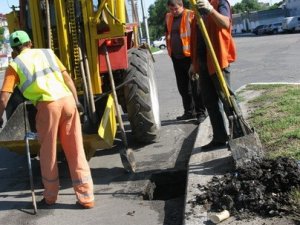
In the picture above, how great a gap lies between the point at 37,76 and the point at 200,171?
190 cm

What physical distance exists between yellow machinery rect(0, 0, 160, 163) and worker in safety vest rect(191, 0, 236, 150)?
3.36 feet

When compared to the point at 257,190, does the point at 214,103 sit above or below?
above

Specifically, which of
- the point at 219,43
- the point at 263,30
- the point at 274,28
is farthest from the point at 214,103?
the point at 263,30

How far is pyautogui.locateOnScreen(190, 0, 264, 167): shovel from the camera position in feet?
16.0

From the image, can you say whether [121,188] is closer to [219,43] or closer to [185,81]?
[219,43]

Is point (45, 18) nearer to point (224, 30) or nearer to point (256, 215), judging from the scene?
point (224, 30)

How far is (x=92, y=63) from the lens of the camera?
20.4ft

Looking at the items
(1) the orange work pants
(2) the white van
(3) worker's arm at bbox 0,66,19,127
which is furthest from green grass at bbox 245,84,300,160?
(2) the white van

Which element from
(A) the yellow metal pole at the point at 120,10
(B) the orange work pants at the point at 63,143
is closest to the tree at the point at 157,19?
(A) the yellow metal pole at the point at 120,10

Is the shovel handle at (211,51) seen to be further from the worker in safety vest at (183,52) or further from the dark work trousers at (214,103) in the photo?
the worker in safety vest at (183,52)

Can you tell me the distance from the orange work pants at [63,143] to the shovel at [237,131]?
1.51m

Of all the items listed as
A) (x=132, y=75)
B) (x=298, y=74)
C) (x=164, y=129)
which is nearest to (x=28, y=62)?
(x=132, y=75)

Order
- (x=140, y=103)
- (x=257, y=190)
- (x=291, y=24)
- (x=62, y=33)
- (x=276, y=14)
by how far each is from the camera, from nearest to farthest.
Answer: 1. (x=257, y=190)
2. (x=62, y=33)
3. (x=140, y=103)
4. (x=291, y=24)
5. (x=276, y=14)

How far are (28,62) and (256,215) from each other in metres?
2.61
